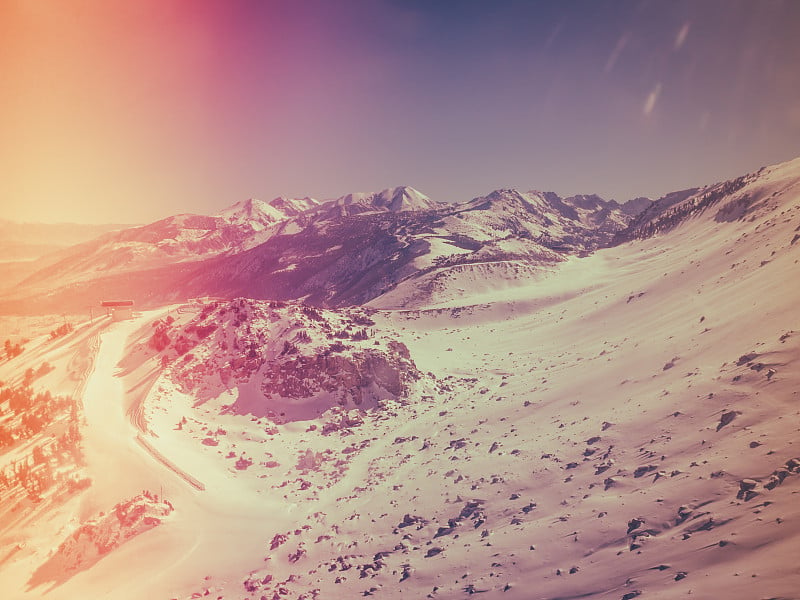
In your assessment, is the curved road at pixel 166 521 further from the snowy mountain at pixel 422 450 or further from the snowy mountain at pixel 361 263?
the snowy mountain at pixel 361 263

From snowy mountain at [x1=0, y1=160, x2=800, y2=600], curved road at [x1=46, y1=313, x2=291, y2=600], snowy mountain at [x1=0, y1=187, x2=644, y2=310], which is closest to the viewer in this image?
snowy mountain at [x1=0, y1=160, x2=800, y2=600]

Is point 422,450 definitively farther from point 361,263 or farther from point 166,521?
point 361,263

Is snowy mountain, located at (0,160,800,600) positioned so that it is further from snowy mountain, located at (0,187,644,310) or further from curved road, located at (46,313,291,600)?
snowy mountain, located at (0,187,644,310)

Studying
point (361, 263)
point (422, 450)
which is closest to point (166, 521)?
point (422, 450)

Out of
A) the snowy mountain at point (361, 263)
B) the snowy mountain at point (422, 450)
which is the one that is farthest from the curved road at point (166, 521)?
the snowy mountain at point (361, 263)

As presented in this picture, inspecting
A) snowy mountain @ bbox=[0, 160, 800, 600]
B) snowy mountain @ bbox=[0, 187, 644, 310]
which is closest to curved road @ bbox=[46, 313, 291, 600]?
snowy mountain @ bbox=[0, 160, 800, 600]

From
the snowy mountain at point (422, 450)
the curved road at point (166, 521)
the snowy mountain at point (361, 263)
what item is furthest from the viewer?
the snowy mountain at point (361, 263)

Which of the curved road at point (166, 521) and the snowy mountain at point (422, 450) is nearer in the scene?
the snowy mountain at point (422, 450)

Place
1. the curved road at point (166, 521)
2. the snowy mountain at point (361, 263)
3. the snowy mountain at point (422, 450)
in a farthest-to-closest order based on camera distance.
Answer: the snowy mountain at point (361, 263)
the curved road at point (166, 521)
the snowy mountain at point (422, 450)

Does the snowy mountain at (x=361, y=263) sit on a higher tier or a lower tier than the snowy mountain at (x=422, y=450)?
higher

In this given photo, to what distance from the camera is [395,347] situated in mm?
40750

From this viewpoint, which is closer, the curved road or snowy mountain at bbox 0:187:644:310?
the curved road

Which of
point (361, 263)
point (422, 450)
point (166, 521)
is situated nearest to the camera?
point (166, 521)

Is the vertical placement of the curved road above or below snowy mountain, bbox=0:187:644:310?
below
